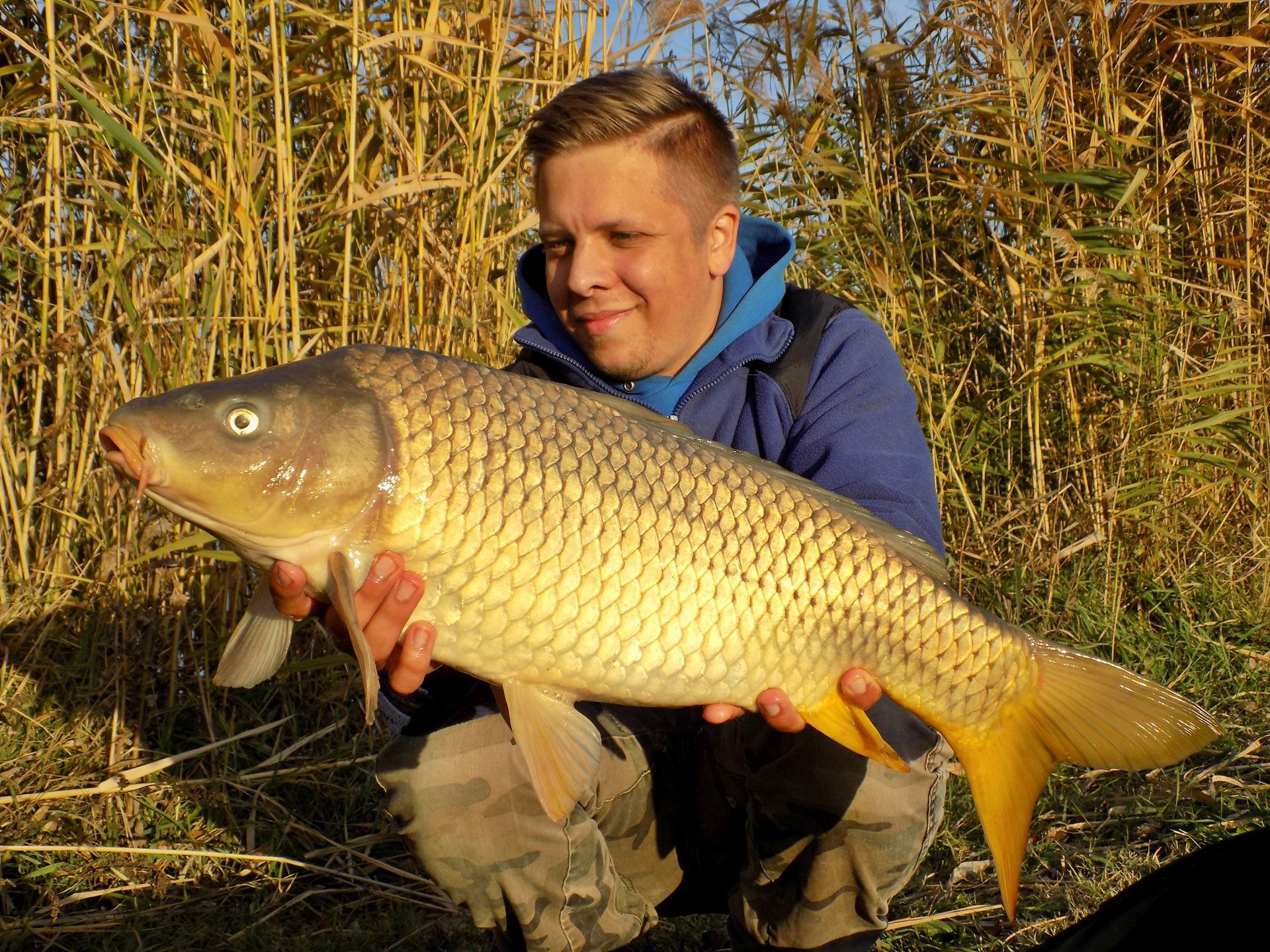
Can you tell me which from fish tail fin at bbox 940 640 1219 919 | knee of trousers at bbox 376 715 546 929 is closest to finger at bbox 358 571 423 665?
knee of trousers at bbox 376 715 546 929

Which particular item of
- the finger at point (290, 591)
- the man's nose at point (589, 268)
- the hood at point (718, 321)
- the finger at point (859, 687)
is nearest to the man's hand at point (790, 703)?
the finger at point (859, 687)

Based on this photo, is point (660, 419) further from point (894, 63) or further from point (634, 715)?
point (894, 63)

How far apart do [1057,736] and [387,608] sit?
2.77 feet

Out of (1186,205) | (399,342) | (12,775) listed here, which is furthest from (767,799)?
(1186,205)

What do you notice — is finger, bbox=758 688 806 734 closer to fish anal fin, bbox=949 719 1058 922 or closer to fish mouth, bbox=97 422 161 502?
fish anal fin, bbox=949 719 1058 922

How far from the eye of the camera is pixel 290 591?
51.4 inches

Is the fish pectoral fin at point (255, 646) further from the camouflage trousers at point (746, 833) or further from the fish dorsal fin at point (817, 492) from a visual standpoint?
the fish dorsal fin at point (817, 492)

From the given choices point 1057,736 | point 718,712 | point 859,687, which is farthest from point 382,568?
point 1057,736

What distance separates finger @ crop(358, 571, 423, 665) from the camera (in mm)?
1252

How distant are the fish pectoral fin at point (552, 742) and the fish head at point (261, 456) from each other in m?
0.29

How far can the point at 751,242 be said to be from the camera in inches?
86.0

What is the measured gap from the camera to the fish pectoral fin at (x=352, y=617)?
48.4 inches

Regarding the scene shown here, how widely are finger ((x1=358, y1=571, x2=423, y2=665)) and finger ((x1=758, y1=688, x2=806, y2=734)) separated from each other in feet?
1.42

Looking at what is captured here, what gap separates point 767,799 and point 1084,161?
2.08 metres
